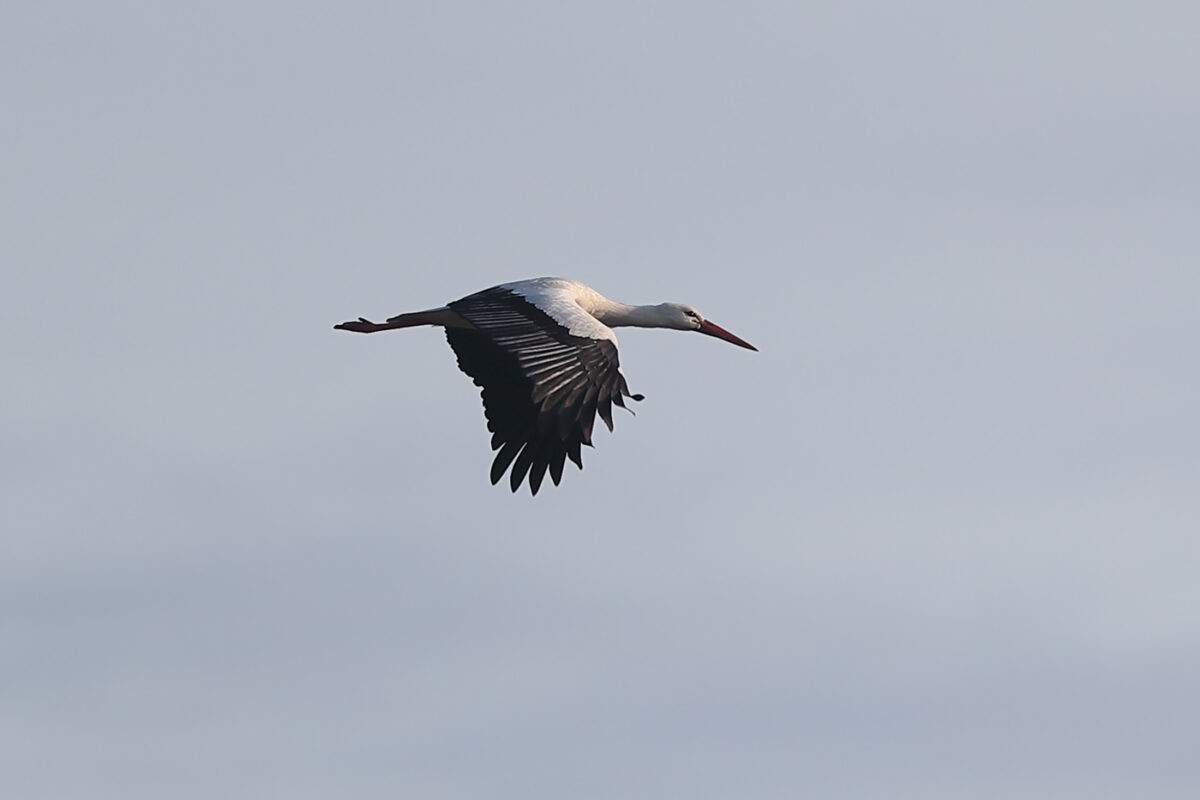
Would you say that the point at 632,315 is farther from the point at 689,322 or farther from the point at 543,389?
the point at 543,389

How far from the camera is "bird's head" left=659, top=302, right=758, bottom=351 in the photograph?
1065 inches

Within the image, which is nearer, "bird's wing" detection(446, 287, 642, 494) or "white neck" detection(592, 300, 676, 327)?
"bird's wing" detection(446, 287, 642, 494)

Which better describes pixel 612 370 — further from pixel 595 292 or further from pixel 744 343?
pixel 744 343

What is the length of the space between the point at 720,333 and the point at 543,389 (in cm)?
598

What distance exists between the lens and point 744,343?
27.6 metres

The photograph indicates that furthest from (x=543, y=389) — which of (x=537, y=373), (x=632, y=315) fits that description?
(x=632, y=315)

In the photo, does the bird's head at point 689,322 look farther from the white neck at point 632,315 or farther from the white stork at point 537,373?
the white stork at point 537,373

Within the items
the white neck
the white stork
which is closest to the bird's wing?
the white stork

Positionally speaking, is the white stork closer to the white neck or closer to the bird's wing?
the bird's wing

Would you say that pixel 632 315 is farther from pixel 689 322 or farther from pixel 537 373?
pixel 537 373

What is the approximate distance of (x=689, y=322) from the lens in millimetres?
27234

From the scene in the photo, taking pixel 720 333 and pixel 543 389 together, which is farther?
pixel 720 333

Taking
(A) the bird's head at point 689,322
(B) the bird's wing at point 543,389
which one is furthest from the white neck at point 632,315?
(B) the bird's wing at point 543,389

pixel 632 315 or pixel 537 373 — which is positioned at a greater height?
pixel 632 315
